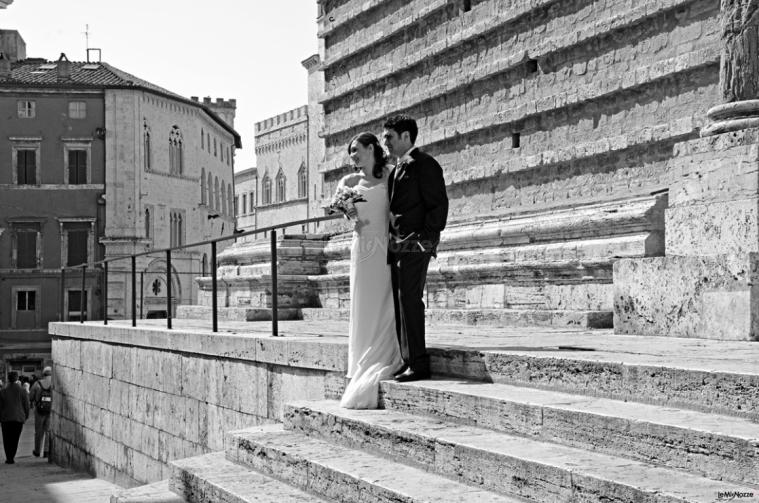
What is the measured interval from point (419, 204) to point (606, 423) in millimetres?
2298

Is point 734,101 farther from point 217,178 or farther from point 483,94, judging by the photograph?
point 217,178

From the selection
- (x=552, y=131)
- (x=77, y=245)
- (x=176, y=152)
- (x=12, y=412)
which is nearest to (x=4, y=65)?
(x=176, y=152)

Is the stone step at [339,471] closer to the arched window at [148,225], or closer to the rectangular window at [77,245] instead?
the rectangular window at [77,245]

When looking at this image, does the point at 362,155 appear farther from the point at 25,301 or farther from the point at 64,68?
the point at 64,68

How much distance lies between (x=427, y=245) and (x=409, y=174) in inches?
17.2

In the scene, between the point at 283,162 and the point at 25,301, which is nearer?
the point at 25,301

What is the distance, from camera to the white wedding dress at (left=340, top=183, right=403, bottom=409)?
22.2 feet

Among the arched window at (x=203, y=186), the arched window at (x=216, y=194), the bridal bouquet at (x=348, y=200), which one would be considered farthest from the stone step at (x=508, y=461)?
the arched window at (x=216, y=194)

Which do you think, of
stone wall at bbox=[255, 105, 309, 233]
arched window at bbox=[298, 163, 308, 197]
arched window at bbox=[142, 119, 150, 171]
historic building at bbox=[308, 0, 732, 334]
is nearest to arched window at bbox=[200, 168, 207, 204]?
arched window at bbox=[142, 119, 150, 171]

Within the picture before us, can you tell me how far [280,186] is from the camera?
73.5 metres

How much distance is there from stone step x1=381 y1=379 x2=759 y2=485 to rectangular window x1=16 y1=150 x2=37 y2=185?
1636 inches

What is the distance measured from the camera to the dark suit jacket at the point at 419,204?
21.8 ft

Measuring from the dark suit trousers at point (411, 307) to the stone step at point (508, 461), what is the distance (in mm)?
381

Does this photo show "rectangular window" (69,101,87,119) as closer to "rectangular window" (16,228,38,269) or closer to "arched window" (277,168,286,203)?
"rectangular window" (16,228,38,269)
